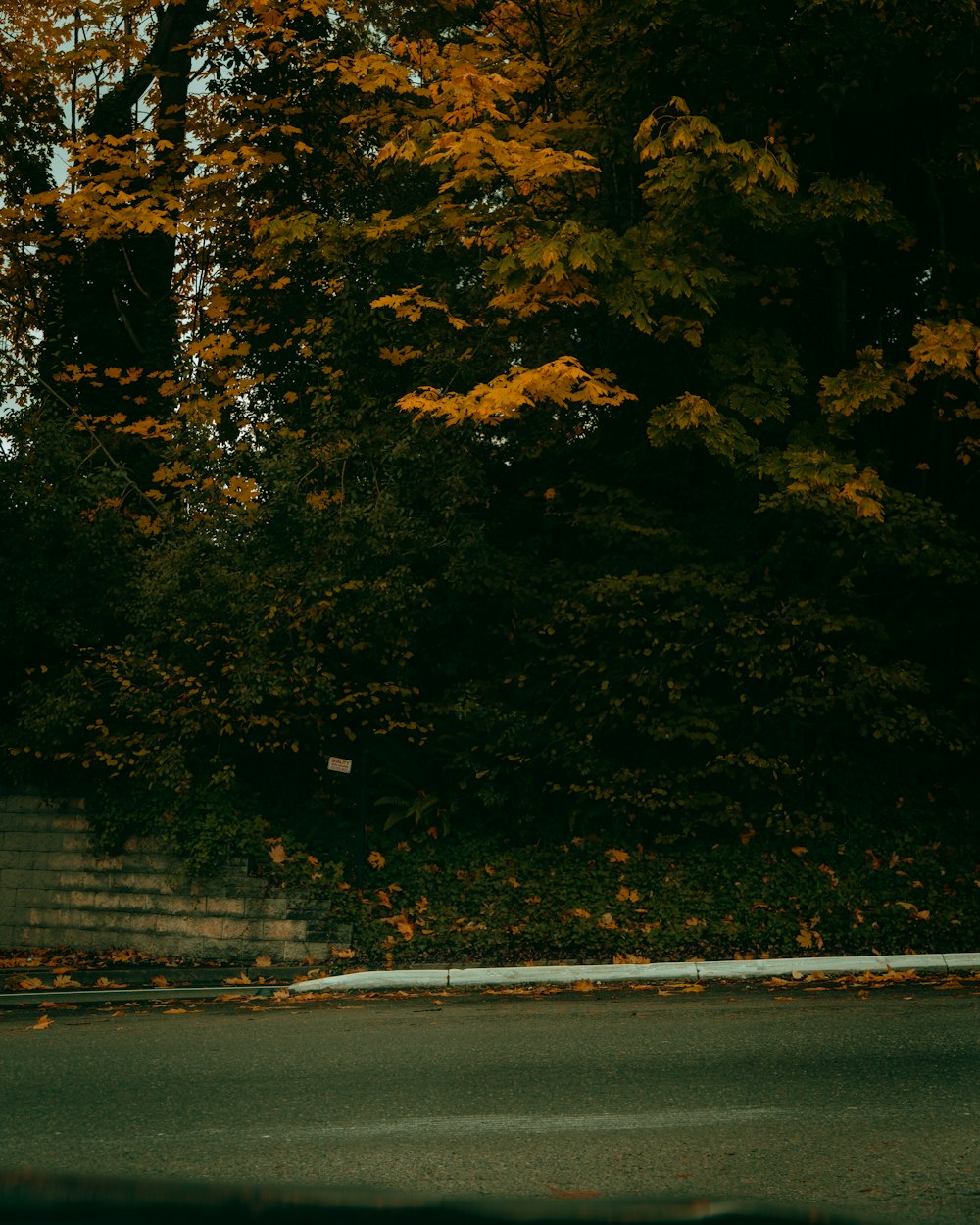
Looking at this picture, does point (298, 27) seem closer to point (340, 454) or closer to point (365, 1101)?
point (340, 454)

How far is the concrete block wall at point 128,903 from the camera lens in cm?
1295

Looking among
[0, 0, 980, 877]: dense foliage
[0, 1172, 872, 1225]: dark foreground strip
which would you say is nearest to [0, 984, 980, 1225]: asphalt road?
[0, 1172, 872, 1225]: dark foreground strip

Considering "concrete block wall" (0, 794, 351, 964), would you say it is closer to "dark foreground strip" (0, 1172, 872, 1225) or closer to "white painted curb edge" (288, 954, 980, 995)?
"white painted curb edge" (288, 954, 980, 995)

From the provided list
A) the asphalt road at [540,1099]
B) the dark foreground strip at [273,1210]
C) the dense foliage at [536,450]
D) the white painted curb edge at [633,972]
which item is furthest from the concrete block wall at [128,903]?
the dark foreground strip at [273,1210]

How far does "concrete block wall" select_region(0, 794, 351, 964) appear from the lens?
42.5 feet

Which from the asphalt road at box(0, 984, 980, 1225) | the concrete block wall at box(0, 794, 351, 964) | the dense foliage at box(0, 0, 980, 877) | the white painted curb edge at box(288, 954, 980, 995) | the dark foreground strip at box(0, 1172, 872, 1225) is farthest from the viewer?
the concrete block wall at box(0, 794, 351, 964)

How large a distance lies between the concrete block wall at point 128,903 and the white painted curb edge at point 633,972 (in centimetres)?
133

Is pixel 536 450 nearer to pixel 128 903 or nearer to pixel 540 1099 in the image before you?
pixel 128 903

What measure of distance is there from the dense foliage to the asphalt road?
4.17m

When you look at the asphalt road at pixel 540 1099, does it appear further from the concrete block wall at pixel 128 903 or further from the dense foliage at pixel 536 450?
the dense foliage at pixel 536 450

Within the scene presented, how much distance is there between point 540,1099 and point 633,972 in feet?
16.0

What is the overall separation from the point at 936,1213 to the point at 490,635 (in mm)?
10318

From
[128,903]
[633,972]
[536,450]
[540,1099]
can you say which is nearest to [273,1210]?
[540,1099]

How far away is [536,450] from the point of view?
14492 mm
